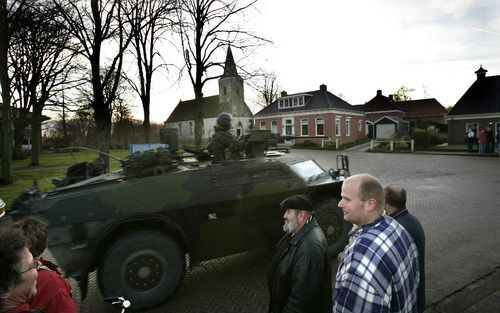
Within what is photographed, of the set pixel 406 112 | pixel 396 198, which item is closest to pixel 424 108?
pixel 406 112

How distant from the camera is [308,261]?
2.43 m

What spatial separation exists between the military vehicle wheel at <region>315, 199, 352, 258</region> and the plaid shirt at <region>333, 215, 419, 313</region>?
3328mm

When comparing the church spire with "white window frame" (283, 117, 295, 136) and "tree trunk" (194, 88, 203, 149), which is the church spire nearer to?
"tree trunk" (194, 88, 203, 149)

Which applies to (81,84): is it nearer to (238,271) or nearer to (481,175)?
(238,271)

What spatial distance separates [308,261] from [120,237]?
8.57 feet

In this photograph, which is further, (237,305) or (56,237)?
(237,305)

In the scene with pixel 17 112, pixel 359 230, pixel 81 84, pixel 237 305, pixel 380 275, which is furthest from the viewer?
pixel 17 112

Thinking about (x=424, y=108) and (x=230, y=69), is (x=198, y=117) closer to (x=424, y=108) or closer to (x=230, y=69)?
(x=230, y=69)

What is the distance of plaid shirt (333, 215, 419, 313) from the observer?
1842 mm

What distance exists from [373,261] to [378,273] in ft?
0.22

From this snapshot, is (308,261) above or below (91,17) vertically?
below

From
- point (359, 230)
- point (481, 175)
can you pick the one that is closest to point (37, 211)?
point (359, 230)

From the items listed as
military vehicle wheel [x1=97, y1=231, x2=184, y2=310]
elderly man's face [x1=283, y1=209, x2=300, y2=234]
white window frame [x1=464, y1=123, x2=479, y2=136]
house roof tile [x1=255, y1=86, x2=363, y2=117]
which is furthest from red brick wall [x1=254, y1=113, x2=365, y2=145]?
elderly man's face [x1=283, y1=209, x2=300, y2=234]

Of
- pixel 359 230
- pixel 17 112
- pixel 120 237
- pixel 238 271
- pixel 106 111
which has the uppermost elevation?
pixel 17 112
